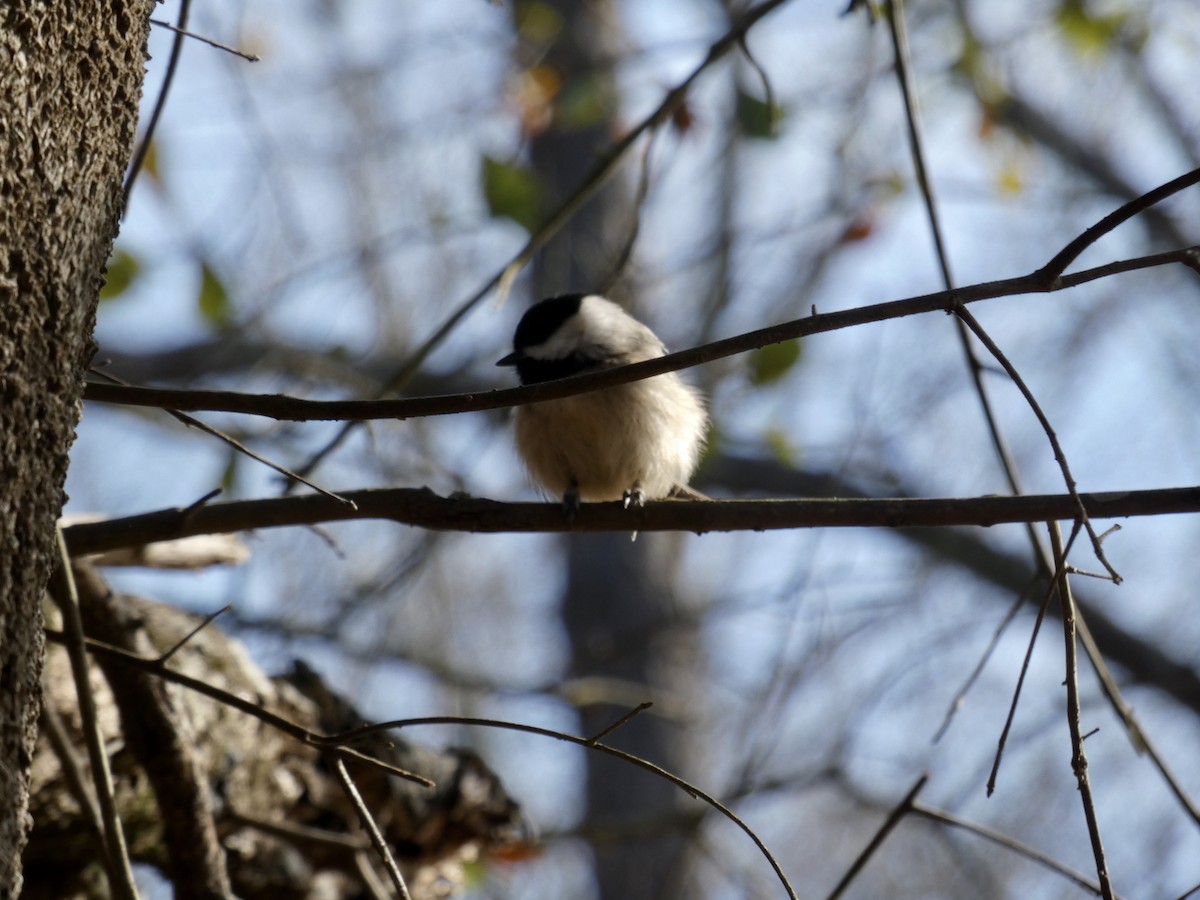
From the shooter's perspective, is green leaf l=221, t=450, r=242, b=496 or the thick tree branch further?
green leaf l=221, t=450, r=242, b=496

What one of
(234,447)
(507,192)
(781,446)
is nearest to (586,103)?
(507,192)

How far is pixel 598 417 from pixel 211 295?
136 centimetres

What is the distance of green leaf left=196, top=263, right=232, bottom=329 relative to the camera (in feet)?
13.1

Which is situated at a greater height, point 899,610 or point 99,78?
point 899,610

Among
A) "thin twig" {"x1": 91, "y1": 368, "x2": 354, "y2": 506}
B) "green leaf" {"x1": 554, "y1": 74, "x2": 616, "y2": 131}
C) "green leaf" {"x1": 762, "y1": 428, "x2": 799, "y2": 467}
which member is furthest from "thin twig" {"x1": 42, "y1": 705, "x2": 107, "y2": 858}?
"green leaf" {"x1": 554, "y1": 74, "x2": 616, "y2": 131}

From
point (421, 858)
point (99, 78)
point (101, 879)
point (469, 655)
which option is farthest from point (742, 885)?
point (469, 655)

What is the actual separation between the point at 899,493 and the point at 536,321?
15.7 ft

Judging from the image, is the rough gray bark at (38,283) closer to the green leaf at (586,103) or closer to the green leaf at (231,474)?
the green leaf at (231,474)

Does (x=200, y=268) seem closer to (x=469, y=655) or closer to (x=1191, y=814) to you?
(x=1191, y=814)

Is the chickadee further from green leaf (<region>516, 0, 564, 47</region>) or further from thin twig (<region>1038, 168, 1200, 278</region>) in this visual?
green leaf (<region>516, 0, 564, 47</region>)

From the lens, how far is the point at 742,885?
5469mm

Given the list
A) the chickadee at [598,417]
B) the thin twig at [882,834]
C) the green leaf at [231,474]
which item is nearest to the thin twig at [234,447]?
the thin twig at [882,834]

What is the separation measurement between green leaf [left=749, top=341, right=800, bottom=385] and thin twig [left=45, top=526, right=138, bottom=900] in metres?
2.41

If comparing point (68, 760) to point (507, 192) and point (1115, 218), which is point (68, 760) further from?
point (507, 192)
